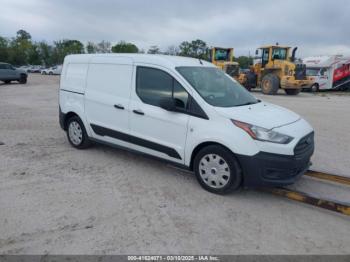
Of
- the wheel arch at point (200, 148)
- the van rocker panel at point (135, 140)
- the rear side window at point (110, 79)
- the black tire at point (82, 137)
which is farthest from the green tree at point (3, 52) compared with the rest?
the wheel arch at point (200, 148)

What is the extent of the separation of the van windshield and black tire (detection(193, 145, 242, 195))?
66 centimetres

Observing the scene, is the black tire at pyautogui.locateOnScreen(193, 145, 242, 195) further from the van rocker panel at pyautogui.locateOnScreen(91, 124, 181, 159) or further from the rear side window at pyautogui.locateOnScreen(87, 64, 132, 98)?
the rear side window at pyautogui.locateOnScreen(87, 64, 132, 98)

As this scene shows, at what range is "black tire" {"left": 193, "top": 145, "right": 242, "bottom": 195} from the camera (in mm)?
3972

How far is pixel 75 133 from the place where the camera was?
6043 millimetres

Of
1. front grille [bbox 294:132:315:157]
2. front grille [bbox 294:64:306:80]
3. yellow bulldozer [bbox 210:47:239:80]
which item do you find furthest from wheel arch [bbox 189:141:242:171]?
yellow bulldozer [bbox 210:47:239:80]

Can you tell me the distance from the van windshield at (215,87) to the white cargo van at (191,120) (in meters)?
0.02

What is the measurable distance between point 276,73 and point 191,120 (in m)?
18.0

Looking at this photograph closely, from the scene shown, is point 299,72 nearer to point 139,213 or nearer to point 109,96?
point 109,96

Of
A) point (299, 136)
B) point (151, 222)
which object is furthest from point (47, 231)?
point (299, 136)

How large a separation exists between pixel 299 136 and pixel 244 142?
810 millimetres

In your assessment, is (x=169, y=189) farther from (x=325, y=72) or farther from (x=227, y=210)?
(x=325, y=72)

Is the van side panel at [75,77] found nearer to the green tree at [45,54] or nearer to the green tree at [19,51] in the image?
the green tree at [19,51]

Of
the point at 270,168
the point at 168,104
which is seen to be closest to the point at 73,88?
the point at 168,104

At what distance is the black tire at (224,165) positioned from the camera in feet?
13.0
